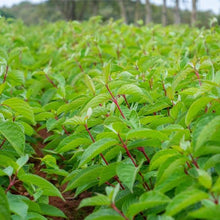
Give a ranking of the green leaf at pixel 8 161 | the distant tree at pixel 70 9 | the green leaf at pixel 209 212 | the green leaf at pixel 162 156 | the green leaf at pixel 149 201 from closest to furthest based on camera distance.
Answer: the green leaf at pixel 209 212, the green leaf at pixel 149 201, the green leaf at pixel 162 156, the green leaf at pixel 8 161, the distant tree at pixel 70 9

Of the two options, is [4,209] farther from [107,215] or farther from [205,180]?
[205,180]

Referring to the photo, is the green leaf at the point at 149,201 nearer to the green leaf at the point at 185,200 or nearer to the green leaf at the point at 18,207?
the green leaf at the point at 185,200

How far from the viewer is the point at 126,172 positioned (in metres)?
1.31

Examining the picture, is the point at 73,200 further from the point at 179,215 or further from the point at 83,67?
the point at 83,67

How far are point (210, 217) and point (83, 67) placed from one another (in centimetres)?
264

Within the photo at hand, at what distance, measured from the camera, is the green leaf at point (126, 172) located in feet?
4.16

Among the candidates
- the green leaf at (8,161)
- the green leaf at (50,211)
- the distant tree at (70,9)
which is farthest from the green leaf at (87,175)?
the distant tree at (70,9)

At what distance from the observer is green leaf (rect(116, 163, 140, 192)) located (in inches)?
49.9

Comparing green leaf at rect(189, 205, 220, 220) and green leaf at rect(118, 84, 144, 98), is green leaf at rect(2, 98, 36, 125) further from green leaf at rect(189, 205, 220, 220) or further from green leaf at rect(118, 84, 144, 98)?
green leaf at rect(189, 205, 220, 220)

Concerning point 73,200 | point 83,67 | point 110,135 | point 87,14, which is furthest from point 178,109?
point 87,14

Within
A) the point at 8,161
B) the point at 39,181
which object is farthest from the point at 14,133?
the point at 39,181

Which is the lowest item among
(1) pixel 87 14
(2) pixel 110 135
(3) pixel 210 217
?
(3) pixel 210 217

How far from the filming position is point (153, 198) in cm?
112

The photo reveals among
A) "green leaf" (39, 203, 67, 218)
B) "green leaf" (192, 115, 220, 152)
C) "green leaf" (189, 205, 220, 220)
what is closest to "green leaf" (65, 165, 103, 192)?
"green leaf" (39, 203, 67, 218)
